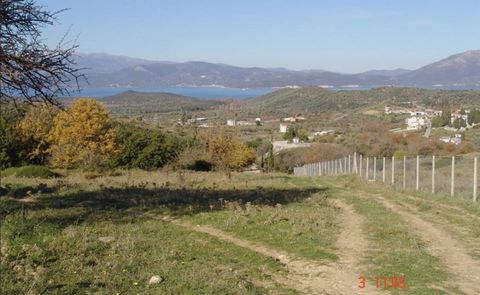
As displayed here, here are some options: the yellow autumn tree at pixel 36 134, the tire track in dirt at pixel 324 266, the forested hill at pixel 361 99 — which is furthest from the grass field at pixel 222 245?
the forested hill at pixel 361 99

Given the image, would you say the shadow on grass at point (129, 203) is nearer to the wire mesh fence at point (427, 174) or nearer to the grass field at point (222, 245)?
the grass field at point (222, 245)

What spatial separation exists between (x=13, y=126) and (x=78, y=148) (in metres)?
6.51

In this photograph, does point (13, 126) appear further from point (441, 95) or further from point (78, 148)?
point (441, 95)

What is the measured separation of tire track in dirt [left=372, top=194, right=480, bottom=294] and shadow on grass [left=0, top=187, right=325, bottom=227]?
4.26 meters

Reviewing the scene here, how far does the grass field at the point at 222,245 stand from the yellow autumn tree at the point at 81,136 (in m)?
34.7

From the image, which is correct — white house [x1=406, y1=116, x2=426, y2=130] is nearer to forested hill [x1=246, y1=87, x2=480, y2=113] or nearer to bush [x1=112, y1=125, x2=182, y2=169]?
forested hill [x1=246, y1=87, x2=480, y2=113]

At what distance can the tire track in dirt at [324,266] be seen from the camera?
23.4ft

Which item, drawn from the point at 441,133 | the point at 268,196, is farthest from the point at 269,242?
the point at 441,133

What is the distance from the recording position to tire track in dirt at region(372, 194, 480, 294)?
7500 millimetres

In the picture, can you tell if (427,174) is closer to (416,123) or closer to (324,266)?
(324,266)

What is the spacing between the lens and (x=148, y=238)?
32.1 feet

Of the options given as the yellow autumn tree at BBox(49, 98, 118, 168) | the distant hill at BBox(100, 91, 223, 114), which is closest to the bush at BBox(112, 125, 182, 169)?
the yellow autumn tree at BBox(49, 98, 118, 168)
